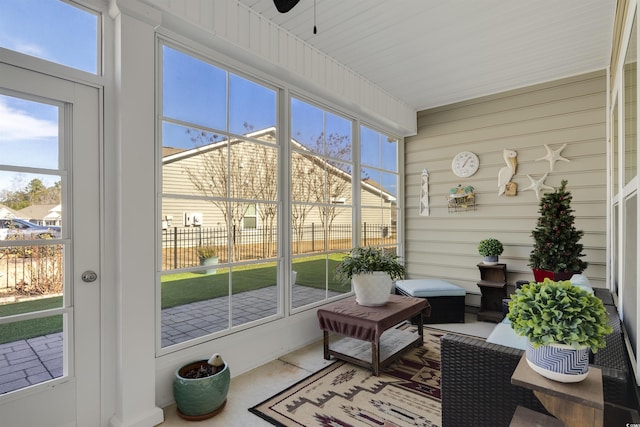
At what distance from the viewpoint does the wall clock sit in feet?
15.1

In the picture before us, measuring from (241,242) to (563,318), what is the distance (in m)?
2.39

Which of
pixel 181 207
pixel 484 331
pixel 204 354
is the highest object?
pixel 181 207

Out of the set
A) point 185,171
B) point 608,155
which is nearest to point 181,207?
point 185,171

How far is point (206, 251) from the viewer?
8.98 feet

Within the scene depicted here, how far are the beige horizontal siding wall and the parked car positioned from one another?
4.35 metres

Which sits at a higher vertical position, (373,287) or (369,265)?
(369,265)

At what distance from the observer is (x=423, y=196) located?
5.07 meters

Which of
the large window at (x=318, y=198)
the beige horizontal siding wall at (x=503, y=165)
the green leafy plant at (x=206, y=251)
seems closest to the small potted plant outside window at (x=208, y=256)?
the green leafy plant at (x=206, y=251)

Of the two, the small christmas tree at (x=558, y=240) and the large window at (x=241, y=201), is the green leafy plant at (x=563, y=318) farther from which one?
the small christmas tree at (x=558, y=240)

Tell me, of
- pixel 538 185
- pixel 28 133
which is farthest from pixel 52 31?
pixel 538 185

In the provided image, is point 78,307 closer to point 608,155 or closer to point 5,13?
point 5,13

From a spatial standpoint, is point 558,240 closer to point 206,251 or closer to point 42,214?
point 206,251

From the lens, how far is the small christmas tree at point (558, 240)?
348cm

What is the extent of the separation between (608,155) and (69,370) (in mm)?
5067
